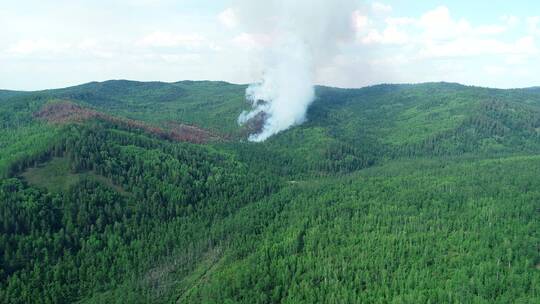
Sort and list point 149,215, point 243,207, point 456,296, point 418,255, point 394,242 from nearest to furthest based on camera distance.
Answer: point 456,296 → point 418,255 → point 394,242 → point 149,215 → point 243,207

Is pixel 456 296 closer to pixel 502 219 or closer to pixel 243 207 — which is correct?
pixel 502 219

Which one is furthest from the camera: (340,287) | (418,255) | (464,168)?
(464,168)

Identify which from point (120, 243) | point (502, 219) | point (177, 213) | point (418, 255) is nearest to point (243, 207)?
point (177, 213)

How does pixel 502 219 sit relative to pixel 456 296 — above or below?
above

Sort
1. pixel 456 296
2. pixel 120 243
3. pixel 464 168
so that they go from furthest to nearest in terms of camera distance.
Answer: pixel 464 168
pixel 120 243
pixel 456 296

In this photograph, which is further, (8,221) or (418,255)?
(8,221)

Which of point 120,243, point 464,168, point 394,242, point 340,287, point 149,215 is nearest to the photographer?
point 340,287

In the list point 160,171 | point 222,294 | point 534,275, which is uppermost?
point 160,171

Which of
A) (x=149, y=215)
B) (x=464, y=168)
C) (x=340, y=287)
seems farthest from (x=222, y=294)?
(x=464, y=168)

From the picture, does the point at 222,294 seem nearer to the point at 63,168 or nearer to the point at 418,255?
the point at 418,255

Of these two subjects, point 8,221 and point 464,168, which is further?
point 464,168
